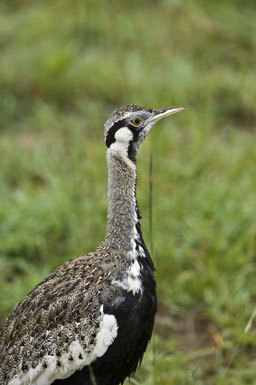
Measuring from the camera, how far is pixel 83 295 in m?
2.37

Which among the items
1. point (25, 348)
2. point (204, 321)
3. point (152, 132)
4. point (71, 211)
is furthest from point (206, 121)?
point (25, 348)

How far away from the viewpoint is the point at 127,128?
2.46 m

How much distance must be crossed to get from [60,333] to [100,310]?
0.58ft

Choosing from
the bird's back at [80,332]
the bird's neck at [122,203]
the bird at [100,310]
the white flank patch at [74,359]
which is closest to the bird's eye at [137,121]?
the bird at [100,310]

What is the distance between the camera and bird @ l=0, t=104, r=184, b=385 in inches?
91.9

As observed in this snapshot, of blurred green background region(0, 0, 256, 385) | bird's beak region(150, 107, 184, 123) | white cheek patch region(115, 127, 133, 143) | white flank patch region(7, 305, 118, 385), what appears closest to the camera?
white flank patch region(7, 305, 118, 385)

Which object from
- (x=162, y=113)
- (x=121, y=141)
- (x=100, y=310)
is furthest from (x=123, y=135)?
(x=100, y=310)

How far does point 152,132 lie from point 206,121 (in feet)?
1.62

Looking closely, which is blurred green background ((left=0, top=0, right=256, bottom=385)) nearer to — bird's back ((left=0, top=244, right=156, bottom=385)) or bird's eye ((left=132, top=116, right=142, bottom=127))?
bird's back ((left=0, top=244, right=156, bottom=385))

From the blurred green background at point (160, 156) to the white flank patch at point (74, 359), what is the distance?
0.21 metres

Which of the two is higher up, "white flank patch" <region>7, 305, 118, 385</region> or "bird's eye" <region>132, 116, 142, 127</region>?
"bird's eye" <region>132, 116, 142, 127</region>

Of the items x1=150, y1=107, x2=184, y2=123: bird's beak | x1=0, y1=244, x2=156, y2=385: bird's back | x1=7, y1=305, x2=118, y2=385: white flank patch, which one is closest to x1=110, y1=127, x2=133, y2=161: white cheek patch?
x1=150, y1=107, x2=184, y2=123: bird's beak

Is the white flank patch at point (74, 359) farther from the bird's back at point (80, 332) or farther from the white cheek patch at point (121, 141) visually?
the white cheek patch at point (121, 141)

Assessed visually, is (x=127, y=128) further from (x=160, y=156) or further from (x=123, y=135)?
(x=160, y=156)
